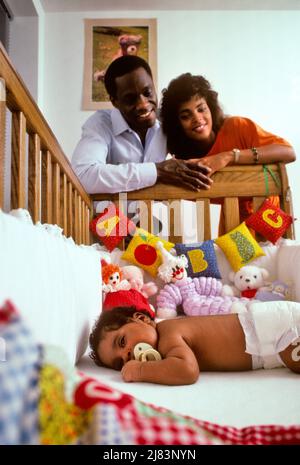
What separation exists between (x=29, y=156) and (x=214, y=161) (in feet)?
3.69

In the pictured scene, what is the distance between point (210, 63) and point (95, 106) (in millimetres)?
717

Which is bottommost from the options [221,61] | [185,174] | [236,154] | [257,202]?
[257,202]

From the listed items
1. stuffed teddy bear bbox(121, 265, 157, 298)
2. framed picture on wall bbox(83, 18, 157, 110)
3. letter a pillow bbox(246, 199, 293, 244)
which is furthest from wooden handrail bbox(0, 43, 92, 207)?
framed picture on wall bbox(83, 18, 157, 110)

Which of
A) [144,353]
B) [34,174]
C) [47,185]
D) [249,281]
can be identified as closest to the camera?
[144,353]

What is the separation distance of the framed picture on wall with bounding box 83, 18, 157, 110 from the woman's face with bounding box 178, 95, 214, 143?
348mm

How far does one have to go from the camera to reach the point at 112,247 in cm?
175

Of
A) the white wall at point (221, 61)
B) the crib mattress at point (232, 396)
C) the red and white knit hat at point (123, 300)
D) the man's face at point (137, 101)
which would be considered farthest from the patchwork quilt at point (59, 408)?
the white wall at point (221, 61)

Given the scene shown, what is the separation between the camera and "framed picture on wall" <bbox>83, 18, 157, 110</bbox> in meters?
2.28

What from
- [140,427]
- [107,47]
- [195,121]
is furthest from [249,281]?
[107,47]

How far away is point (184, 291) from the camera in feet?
5.06

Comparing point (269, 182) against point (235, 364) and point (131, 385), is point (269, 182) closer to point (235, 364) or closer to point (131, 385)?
point (235, 364)

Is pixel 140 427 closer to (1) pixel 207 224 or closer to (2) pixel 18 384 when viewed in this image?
(2) pixel 18 384

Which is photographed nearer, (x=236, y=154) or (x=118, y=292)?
(x=118, y=292)

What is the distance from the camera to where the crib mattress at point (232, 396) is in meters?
0.53
